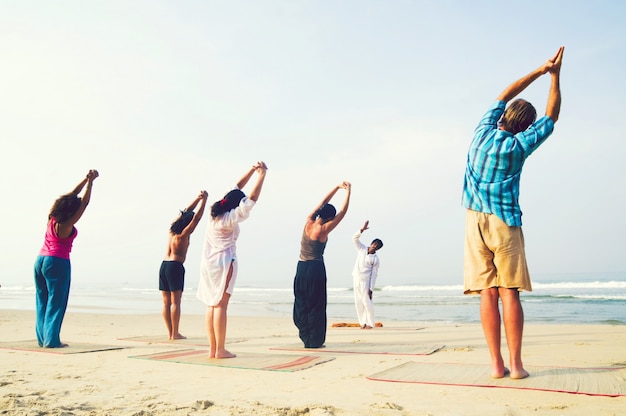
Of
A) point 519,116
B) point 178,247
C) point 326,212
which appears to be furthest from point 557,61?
point 178,247

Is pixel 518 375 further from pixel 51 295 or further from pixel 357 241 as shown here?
pixel 357 241

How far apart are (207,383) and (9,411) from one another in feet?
4.69

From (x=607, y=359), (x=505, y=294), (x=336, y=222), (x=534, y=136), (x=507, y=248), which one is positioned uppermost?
(x=534, y=136)

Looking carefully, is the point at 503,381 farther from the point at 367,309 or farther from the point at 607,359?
the point at 367,309

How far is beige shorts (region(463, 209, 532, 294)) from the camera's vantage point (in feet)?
12.0

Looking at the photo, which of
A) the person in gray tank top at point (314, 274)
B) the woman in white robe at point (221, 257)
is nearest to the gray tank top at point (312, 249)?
the person in gray tank top at point (314, 274)

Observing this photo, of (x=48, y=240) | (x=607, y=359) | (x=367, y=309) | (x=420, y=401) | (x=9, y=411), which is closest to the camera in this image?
(x=9, y=411)

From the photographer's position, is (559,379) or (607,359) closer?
(559,379)

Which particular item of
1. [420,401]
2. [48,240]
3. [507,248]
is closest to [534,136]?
[507,248]

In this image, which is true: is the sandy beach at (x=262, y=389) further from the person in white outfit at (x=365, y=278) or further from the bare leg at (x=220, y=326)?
the person in white outfit at (x=365, y=278)

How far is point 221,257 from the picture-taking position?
17.6 feet

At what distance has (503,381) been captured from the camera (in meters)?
3.57

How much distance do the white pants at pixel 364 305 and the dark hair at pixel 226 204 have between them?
234 inches

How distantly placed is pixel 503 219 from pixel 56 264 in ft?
18.0
